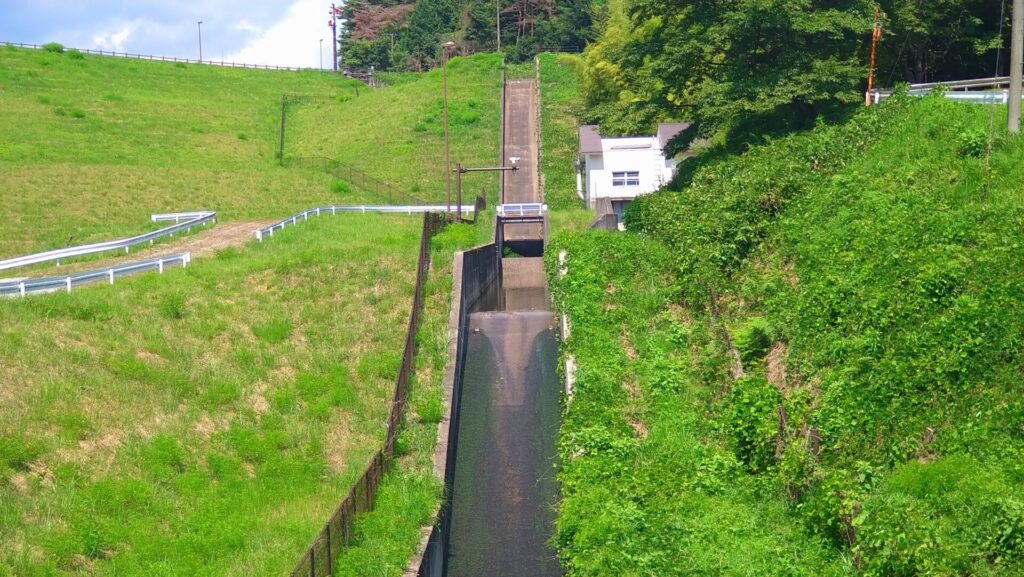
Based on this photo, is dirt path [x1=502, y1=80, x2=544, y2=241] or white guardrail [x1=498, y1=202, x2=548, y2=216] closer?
white guardrail [x1=498, y1=202, x2=548, y2=216]

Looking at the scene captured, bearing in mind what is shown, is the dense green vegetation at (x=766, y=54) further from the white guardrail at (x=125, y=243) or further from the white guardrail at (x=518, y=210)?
the white guardrail at (x=125, y=243)

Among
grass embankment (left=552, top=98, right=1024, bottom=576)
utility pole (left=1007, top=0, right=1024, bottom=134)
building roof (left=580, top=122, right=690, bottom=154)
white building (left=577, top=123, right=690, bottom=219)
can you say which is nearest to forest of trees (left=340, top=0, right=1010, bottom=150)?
grass embankment (left=552, top=98, right=1024, bottom=576)

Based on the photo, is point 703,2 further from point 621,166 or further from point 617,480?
point 617,480

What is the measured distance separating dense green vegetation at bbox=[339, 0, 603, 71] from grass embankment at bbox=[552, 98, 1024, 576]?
215 ft

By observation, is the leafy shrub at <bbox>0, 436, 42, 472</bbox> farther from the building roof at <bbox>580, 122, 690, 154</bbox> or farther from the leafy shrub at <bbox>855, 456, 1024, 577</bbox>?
the building roof at <bbox>580, 122, 690, 154</bbox>

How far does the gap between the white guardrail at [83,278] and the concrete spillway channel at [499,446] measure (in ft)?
28.9

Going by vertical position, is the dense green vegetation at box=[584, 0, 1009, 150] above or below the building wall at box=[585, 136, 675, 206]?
above

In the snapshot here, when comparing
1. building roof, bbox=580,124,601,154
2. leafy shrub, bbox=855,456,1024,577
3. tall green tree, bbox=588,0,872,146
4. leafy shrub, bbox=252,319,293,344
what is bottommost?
leafy shrub, bbox=855,456,1024,577

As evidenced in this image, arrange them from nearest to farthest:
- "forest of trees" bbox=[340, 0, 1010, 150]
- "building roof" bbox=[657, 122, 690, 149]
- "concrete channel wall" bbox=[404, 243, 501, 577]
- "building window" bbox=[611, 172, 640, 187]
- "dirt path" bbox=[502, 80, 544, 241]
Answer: "concrete channel wall" bbox=[404, 243, 501, 577], "forest of trees" bbox=[340, 0, 1010, 150], "dirt path" bbox=[502, 80, 544, 241], "building roof" bbox=[657, 122, 690, 149], "building window" bbox=[611, 172, 640, 187]

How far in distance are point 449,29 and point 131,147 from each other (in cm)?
5758

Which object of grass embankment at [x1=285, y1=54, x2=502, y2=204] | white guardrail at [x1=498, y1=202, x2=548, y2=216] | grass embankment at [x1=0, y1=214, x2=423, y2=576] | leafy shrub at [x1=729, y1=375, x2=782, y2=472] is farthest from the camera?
grass embankment at [x1=285, y1=54, x2=502, y2=204]

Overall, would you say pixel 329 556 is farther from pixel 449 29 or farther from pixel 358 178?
pixel 449 29

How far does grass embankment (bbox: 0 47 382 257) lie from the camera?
4697cm

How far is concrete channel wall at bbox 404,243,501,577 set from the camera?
66.5 ft
